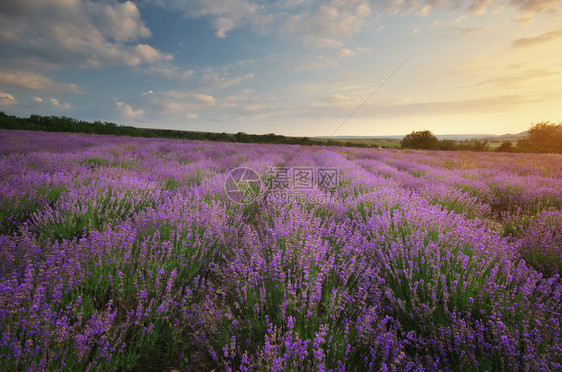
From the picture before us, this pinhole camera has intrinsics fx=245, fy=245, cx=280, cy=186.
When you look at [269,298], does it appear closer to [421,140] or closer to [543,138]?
[421,140]

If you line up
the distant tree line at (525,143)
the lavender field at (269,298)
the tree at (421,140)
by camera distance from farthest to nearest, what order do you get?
the tree at (421,140) → the distant tree line at (525,143) → the lavender field at (269,298)

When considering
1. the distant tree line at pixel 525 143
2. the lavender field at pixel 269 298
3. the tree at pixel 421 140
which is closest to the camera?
the lavender field at pixel 269 298

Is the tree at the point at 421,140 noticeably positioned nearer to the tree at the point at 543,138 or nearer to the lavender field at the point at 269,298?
the tree at the point at 543,138

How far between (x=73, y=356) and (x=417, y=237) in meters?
2.30

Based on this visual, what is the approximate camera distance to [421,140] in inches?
1515

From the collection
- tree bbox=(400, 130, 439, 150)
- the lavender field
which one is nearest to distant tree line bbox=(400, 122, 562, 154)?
tree bbox=(400, 130, 439, 150)

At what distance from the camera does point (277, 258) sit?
1801 millimetres

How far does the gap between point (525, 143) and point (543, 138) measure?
202 cm

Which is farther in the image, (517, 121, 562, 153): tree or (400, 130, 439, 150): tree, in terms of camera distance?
(400, 130, 439, 150): tree

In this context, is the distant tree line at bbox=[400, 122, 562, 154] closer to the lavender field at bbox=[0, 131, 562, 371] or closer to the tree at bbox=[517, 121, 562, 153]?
the tree at bbox=[517, 121, 562, 153]

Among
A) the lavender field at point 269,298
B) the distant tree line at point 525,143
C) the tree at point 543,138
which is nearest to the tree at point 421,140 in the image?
the distant tree line at point 525,143

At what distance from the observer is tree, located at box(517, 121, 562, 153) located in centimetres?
2783

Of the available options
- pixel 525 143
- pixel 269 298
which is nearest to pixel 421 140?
pixel 525 143

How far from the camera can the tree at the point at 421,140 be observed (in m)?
36.7
